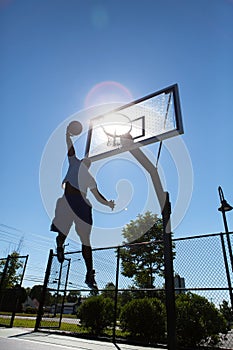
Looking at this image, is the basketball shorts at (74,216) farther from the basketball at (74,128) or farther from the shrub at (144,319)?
the shrub at (144,319)

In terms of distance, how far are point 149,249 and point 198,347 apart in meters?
8.69

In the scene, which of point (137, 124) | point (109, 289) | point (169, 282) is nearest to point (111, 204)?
point (169, 282)

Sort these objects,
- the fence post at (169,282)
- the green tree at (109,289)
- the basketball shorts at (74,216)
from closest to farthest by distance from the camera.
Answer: the fence post at (169,282), the basketball shorts at (74,216), the green tree at (109,289)

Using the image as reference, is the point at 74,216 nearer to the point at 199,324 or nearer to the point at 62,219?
the point at 62,219

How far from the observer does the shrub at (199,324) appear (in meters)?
4.69

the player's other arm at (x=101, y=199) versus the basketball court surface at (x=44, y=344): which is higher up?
the player's other arm at (x=101, y=199)

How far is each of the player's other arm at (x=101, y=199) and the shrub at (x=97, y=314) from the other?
4256mm

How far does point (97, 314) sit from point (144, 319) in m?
1.47

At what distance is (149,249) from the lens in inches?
523

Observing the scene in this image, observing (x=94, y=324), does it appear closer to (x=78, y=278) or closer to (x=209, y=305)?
(x=78, y=278)

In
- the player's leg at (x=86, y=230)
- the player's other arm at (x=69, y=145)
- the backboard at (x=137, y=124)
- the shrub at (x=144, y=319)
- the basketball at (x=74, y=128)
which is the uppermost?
the backboard at (x=137, y=124)

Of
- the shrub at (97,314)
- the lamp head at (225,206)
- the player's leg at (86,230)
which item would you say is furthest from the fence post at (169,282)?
the lamp head at (225,206)

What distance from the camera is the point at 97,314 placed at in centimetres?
620

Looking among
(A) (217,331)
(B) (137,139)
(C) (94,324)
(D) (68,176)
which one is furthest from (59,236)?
(C) (94,324)
